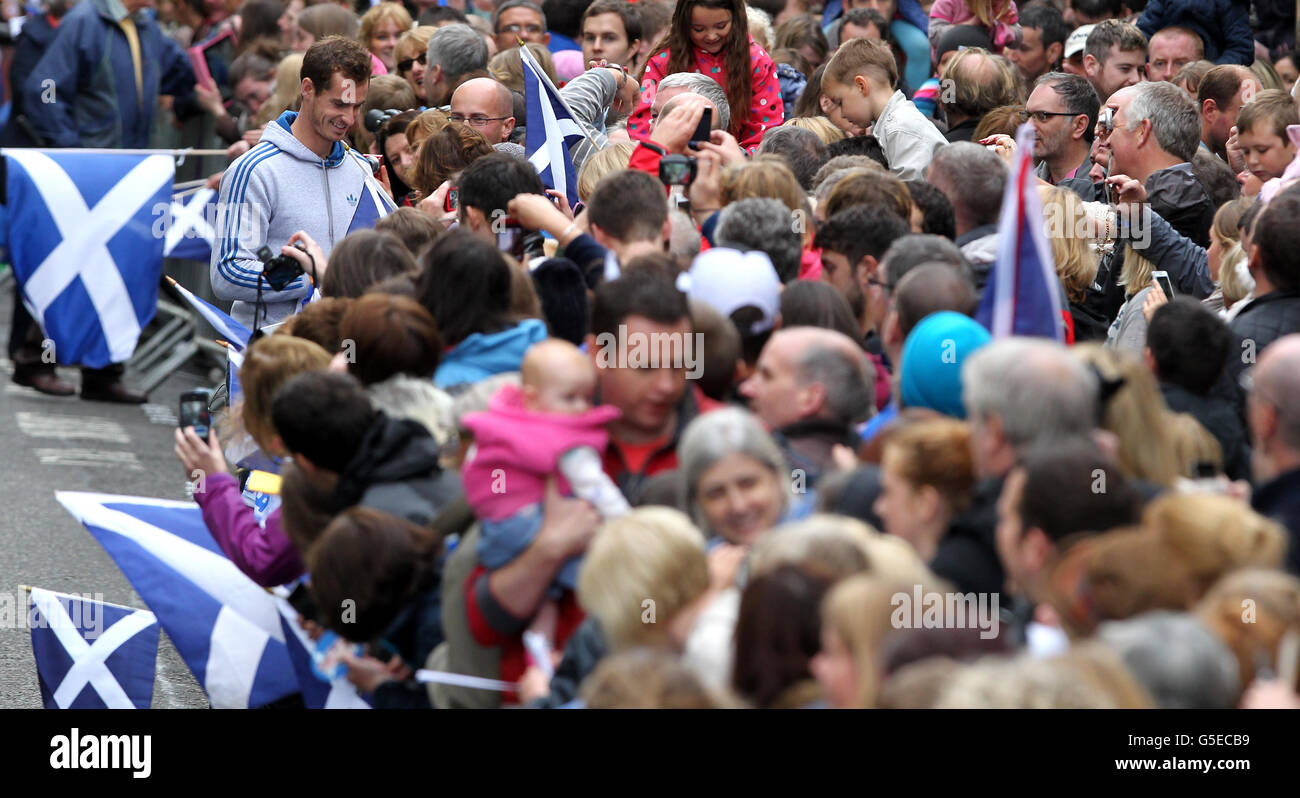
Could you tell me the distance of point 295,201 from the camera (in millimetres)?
7414

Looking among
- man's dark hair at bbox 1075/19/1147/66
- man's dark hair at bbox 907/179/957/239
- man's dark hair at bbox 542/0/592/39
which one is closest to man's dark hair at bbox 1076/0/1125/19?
man's dark hair at bbox 1075/19/1147/66

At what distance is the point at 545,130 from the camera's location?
7.56 meters

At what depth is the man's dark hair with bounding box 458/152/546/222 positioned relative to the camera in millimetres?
5809

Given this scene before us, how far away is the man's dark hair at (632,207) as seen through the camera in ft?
17.1

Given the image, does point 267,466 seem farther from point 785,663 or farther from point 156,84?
point 156,84

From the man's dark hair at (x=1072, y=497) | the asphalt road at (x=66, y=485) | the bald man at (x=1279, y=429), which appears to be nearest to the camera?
the man's dark hair at (x=1072, y=497)

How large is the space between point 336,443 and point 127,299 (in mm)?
5755

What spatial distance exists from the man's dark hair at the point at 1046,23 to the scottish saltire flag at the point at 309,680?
6432mm

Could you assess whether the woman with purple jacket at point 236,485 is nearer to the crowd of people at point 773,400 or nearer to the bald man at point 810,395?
the crowd of people at point 773,400

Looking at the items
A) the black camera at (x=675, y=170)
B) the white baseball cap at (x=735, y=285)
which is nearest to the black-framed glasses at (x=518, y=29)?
the black camera at (x=675, y=170)

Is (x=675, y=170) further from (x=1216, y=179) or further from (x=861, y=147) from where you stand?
(x=1216, y=179)

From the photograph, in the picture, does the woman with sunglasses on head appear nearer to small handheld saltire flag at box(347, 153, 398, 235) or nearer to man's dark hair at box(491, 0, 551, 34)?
man's dark hair at box(491, 0, 551, 34)

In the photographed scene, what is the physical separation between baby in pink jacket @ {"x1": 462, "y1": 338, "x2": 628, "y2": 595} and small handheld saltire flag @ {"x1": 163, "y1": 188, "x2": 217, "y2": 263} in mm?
7205
